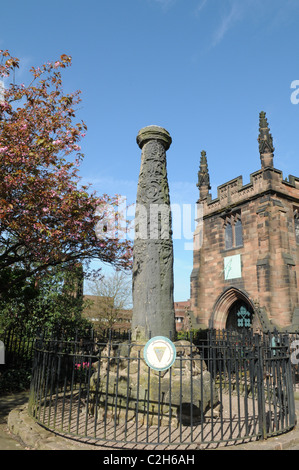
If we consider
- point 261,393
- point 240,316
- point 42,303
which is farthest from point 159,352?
point 240,316

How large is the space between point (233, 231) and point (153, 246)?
45.3 feet

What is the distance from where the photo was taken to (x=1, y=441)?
4484 millimetres

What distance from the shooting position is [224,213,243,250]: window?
61.0 ft

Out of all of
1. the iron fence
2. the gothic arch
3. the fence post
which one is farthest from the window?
the fence post

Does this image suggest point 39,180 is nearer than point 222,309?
Yes

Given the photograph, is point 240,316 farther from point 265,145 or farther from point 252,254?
point 265,145

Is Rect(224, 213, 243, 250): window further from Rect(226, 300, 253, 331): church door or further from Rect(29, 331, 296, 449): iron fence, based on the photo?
Rect(29, 331, 296, 449): iron fence

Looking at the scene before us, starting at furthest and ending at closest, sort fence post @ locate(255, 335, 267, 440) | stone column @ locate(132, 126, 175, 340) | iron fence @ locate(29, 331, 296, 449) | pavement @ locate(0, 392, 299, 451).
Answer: stone column @ locate(132, 126, 175, 340) < fence post @ locate(255, 335, 267, 440) < iron fence @ locate(29, 331, 296, 449) < pavement @ locate(0, 392, 299, 451)

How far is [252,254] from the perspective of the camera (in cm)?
1716

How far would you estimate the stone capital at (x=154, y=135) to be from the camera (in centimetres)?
684

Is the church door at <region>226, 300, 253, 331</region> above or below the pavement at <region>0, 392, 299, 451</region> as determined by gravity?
above

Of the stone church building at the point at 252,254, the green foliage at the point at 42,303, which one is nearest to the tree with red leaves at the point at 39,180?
the green foliage at the point at 42,303

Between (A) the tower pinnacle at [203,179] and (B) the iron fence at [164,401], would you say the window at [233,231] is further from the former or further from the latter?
(B) the iron fence at [164,401]
